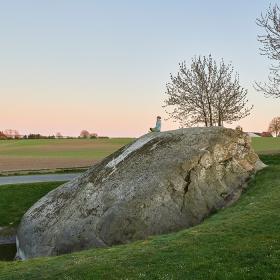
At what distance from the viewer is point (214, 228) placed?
18125 millimetres

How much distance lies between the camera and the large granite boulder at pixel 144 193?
23.0 m

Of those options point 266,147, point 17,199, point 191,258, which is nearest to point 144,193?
point 191,258

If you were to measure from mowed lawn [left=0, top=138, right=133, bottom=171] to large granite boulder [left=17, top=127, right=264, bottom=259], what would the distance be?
26.6 meters

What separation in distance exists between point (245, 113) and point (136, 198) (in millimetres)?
40048

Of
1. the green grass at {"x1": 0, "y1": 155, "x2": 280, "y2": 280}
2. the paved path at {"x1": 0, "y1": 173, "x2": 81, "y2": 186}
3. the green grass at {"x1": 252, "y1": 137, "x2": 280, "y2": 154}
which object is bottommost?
the green grass at {"x1": 0, "y1": 155, "x2": 280, "y2": 280}

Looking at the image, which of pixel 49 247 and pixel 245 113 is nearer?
pixel 49 247

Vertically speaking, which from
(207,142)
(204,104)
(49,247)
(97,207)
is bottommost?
(49,247)

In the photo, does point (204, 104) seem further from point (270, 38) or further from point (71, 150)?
point (71, 150)

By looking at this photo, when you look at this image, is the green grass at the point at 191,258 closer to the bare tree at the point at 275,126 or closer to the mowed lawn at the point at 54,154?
the mowed lawn at the point at 54,154

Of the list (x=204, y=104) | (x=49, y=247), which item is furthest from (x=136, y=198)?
(x=204, y=104)

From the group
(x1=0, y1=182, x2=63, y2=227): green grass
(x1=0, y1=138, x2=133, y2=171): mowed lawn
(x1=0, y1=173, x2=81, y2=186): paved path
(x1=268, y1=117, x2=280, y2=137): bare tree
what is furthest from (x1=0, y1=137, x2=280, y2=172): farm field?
(x1=268, y1=117, x2=280, y2=137): bare tree

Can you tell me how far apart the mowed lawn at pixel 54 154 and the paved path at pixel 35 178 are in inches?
325

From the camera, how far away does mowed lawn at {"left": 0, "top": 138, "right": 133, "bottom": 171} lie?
55656 mm

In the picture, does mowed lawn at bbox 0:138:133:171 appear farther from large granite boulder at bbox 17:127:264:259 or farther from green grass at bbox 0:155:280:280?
green grass at bbox 0:155:280:280
